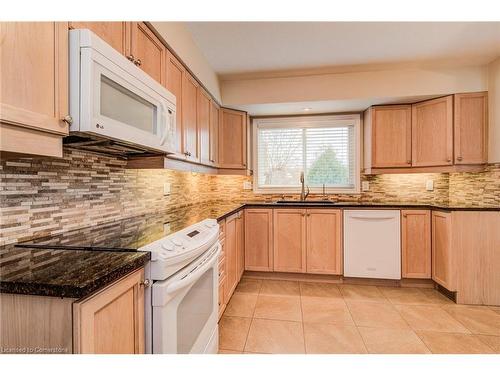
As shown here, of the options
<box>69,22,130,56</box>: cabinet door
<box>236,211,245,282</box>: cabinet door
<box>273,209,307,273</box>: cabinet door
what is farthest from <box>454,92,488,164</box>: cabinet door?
<box>69,22,130,56</box>: cabinet door

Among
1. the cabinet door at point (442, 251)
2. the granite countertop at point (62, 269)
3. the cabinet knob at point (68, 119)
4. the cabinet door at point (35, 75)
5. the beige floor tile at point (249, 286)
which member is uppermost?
the cabinet door at point (35, 75)

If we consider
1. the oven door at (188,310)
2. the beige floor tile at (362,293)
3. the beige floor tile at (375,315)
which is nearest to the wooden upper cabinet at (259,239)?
the beige floor tile at (362,293)

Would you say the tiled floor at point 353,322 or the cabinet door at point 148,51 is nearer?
the cabinet door at point 148,51

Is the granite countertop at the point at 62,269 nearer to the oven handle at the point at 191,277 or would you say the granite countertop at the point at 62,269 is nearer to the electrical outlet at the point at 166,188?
the oven handle at the point at 191,277

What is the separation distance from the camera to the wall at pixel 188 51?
68.6 inches

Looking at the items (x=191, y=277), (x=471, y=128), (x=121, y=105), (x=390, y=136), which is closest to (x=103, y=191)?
(x=121, y=105)

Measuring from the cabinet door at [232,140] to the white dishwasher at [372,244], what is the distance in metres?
1.43

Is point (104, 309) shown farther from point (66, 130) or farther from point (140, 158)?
point (140, 158)

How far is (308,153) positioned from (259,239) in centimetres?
138

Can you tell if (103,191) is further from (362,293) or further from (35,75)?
(362,293)

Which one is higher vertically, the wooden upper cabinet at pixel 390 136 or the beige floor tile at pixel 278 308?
the wooden upper cabinet at pixel 390 136

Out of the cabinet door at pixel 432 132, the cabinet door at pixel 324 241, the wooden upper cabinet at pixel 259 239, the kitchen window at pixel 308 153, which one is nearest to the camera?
the cabinet door at pixel 432 132

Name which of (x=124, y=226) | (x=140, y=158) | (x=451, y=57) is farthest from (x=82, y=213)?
(x=451, y=57)

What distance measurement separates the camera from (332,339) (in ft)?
6.08
